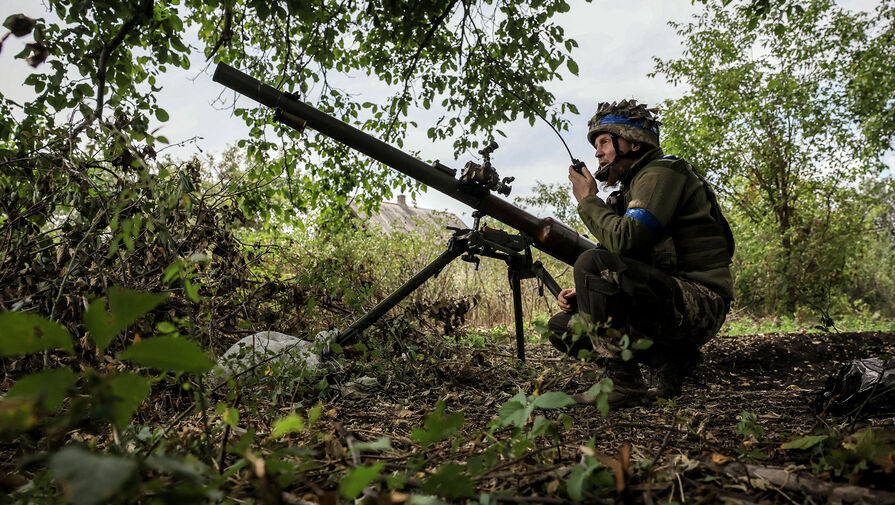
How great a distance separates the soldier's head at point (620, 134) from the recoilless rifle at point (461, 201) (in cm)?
51

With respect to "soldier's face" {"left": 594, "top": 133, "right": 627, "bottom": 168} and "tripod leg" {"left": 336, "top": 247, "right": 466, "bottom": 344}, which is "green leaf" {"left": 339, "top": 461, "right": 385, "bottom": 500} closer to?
"tripod leg" {"left": 336, "top": 247, "right": 466, "bottom": 344}

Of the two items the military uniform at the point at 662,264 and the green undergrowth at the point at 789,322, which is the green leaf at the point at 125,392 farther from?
the green undergrowth at the point at 789,322

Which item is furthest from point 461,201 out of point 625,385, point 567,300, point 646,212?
point 625,385

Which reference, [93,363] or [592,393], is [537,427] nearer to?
[592,393]

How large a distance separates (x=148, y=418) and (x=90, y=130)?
4.34 feet

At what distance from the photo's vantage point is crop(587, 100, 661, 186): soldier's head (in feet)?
9.60

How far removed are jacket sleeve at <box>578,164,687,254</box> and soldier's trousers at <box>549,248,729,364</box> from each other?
10 cm

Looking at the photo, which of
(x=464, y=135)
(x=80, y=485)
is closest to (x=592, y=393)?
(x=80, y=485)

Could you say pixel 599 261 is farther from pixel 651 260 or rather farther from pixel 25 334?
pixel 25 334

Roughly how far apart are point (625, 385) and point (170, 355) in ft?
7.68

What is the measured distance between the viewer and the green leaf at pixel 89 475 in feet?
1.57

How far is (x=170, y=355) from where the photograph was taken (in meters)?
0.66

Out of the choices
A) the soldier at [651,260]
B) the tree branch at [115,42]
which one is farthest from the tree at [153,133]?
the soldier at [651,260]

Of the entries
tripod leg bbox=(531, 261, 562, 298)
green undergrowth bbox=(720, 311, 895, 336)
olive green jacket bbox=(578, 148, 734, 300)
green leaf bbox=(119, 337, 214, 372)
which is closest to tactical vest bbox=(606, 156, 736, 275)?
olive green jacket bbox=(578, 148, 734, 300)
